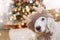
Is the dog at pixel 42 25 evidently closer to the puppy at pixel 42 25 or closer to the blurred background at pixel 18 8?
the puppy at pixel 42 25

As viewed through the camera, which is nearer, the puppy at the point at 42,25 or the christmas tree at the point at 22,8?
the puppy at the point at 42,25

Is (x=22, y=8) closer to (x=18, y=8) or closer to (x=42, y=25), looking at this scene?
(x=18, y=8)

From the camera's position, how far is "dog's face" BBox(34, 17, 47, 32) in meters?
1.16

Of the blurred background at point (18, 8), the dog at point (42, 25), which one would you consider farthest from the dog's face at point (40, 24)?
the blurred background at point (18, 8)

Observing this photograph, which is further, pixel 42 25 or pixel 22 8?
pixel 22 8

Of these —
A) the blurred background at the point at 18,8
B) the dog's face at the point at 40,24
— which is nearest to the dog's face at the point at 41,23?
the dog's face at the point at 40,24

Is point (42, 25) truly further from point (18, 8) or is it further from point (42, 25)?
point (18, 8)

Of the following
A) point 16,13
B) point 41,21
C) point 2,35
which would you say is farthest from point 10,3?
point 41,21

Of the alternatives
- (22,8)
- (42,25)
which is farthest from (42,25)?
(22,8)

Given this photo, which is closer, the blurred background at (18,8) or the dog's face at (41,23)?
the dog's face at (41,23)

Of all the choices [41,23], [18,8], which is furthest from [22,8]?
[41,23]

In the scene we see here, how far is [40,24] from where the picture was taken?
3.86 feet

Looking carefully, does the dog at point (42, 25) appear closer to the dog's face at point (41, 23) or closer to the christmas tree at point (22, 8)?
the dog's face at point (41, 23)

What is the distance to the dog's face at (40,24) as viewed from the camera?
1162mm
